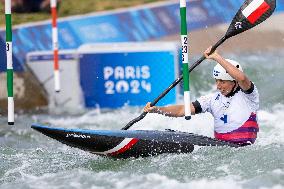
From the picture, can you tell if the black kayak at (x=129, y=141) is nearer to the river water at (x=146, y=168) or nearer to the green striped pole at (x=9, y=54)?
the river water at (x=146, y=168)

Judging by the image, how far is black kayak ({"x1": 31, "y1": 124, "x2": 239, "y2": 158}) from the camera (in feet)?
32.1

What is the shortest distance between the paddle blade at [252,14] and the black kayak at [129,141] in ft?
4.20

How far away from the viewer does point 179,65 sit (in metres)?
15.2

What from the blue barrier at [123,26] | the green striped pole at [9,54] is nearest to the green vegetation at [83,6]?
the blue barrier at [123,26]

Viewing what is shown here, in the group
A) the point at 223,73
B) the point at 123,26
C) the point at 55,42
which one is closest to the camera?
the point at 223,73

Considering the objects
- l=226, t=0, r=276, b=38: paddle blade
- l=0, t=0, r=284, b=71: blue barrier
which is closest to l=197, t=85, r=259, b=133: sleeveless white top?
l=226, t=0, r=276, b=38: paddle blade

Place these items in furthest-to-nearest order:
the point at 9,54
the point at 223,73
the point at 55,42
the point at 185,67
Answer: the point at 55,42 < the point at 9,54 < the point at 223,73 < the point at 185,67

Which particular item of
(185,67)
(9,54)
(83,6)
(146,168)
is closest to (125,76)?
(9,54)

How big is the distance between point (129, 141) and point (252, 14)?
188cm

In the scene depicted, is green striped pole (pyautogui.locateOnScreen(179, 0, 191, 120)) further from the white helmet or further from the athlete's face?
the athlete's face

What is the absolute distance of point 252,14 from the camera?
10.2 m

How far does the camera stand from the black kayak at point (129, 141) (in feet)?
32.1

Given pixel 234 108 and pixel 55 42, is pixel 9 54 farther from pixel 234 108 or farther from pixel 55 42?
pixel 55 42

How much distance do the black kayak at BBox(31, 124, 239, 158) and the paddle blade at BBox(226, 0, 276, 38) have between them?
1.28 metres
